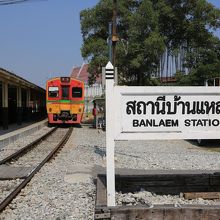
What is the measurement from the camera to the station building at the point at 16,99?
23688 mm

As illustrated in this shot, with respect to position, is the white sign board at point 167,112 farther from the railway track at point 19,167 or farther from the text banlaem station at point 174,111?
the railway track at point 19,167

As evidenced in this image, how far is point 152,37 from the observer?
103ft

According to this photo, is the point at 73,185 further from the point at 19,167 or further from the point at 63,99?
the point at 63,99

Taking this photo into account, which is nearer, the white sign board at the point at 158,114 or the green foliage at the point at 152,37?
the white sign board at the point at 158,114

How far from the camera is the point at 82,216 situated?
6480 mm

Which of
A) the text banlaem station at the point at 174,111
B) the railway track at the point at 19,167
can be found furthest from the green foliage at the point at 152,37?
the text banlaem station at the point at 174,111

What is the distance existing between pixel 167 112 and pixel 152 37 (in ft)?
86.9

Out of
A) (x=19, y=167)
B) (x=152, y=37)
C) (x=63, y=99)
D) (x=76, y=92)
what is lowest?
(x=19, y=167)

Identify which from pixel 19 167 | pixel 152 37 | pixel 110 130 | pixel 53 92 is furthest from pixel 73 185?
pixel 152 37

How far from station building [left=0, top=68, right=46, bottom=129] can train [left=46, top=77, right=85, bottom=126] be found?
1.67 metres

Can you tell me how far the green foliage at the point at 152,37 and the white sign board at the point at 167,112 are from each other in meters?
25.8

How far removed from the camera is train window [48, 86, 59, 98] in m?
29.2

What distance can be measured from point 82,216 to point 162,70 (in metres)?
29.8

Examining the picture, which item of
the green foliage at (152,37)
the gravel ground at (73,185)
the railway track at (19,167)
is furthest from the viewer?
the green foliage at (152,37)
